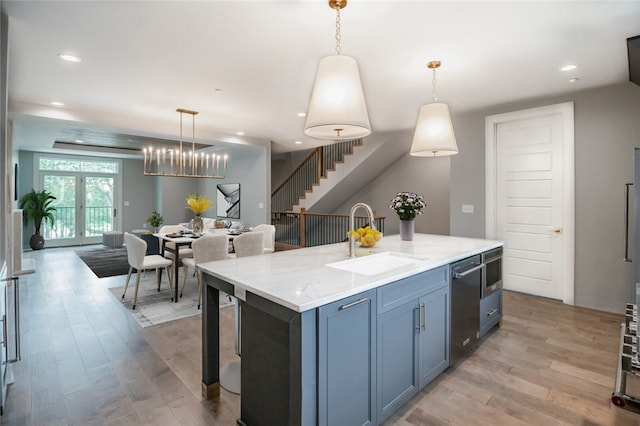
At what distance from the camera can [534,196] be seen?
14.2 feet

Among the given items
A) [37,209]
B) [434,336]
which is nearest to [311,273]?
[434,336]

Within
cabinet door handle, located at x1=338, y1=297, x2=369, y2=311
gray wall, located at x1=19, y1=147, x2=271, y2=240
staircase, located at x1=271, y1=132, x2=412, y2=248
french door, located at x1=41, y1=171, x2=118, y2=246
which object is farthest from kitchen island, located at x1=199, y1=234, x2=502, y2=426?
french door, located at x1=41, y1=171, x2=118, y2=246

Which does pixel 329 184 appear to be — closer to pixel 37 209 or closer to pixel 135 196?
pixel 135 196

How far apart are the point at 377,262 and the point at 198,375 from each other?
1.58 m

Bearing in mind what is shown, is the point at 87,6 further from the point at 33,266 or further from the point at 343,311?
the point at 33,266

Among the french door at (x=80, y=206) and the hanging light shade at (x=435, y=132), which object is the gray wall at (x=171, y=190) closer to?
the french door at (x=80, y=206)

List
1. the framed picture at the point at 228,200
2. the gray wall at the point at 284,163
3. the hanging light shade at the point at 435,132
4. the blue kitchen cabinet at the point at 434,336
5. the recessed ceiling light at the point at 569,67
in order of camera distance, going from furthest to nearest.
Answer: the gray wall at the point at 284,163
the framed picture at the point at 228,200
the recessed ceiling light at the point at 569,67
the hanging light shade at the point at 435,132
the blue kitchen cabinet at the point at 434,336

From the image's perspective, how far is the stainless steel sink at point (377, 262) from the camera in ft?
7.95

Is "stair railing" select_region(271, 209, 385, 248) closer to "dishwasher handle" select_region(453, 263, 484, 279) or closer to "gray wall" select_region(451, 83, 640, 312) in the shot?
"gray wall" select_region(451, 83, 640, 312)

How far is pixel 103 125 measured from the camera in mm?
5043

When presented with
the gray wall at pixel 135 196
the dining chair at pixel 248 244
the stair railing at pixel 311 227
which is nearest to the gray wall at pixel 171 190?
the gray wall at pixel 135 196

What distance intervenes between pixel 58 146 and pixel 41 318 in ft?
20.2

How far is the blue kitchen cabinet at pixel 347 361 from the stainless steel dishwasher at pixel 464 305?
0.98 meters

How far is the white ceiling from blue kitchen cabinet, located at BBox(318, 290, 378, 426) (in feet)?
6.39
